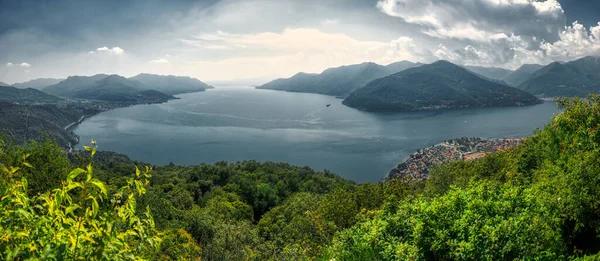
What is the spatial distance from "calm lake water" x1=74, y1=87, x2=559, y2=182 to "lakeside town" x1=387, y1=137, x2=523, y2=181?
3.98 meters

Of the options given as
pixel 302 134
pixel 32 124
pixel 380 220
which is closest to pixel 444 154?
pixel 302 134

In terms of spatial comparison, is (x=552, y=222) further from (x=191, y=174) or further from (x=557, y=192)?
(x=191, y=174)

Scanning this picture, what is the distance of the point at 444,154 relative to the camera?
276 feet

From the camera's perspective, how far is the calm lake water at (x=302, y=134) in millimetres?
87562

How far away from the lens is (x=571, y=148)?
12117 millimetres

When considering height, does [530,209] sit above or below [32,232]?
below

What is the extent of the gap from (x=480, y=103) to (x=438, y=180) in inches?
7610

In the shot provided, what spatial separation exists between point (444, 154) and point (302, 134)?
4859 cm

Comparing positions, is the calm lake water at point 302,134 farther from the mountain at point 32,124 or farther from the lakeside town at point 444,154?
the mountain at point 32,124

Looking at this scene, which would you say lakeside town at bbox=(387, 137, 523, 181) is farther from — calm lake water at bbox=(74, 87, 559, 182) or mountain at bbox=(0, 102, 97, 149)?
mountain at bbox=(0, 102, 97, 149)

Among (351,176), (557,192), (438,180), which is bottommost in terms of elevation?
(351,176)

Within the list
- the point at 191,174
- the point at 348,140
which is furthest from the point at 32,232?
the point at 348,140

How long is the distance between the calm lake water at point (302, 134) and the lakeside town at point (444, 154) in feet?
13.1

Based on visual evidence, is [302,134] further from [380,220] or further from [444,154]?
[380,220]
